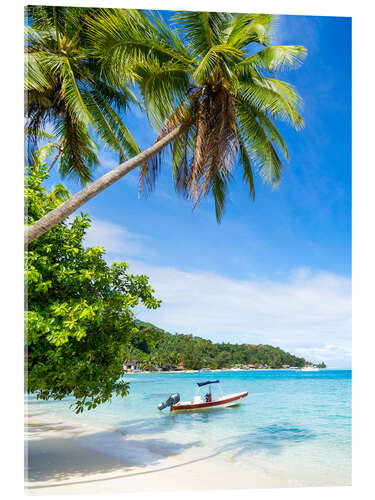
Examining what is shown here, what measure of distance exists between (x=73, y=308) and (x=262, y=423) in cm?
825

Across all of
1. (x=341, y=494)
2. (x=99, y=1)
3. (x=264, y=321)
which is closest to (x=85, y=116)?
(x=99, y=1)

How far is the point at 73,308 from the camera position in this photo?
2.43 metres

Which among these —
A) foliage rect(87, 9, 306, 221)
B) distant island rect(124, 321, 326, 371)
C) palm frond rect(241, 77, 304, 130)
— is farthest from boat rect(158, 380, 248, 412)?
palm frond rect(241, 77, 304, 130)

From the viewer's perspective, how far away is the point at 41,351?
8.29 ft

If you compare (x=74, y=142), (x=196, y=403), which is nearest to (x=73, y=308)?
(x=74, y=142)

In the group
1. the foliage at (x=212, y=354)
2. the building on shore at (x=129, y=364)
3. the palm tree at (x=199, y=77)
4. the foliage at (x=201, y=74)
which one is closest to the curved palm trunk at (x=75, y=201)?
the palm tree at (x=199, y=77)

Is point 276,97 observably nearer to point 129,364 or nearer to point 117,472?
point 117,472

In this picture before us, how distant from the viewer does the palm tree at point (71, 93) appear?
2.99m

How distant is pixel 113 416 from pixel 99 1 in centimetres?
891

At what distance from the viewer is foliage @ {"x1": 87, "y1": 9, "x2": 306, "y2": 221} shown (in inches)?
104

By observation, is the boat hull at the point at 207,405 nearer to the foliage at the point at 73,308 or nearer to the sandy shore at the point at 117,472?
the sandy shore at the point at 117,472
